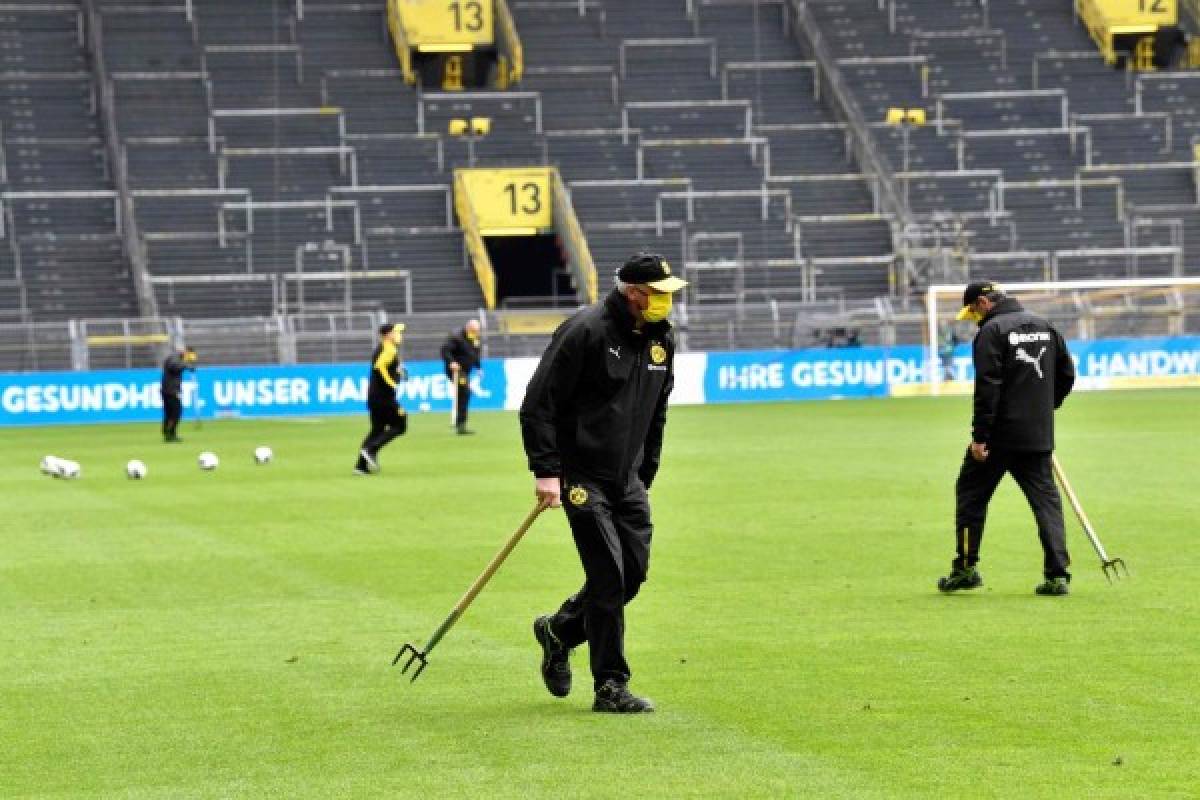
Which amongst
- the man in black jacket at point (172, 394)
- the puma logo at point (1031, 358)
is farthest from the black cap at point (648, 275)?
the man in black jacket at point (172, 394)

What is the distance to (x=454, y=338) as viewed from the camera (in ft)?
131

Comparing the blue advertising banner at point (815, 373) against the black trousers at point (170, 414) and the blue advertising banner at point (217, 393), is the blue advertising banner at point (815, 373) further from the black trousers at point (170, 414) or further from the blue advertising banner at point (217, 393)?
the black trousers at point (170, 414)

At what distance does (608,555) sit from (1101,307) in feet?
149

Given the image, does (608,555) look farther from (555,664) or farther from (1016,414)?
(1016,414)

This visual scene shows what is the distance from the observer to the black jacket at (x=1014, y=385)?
47.8ft

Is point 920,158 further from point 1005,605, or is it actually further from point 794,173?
point 1005,605

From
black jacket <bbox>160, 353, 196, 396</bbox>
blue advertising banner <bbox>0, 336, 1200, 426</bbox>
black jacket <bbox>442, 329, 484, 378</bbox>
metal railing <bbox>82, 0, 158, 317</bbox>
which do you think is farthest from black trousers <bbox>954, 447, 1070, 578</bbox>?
metal railing <bbox>82, 0, 158, 317</bbox>

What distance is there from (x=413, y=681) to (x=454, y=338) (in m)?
28.8

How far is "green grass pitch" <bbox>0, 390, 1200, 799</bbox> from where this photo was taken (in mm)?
8891

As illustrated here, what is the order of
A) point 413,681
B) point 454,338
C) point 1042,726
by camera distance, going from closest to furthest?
point 1042,726 < point 413,681 < point 454,338

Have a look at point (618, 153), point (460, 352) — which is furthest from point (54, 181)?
point (460, 352)

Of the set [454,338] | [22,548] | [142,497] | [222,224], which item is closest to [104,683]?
[22,548]

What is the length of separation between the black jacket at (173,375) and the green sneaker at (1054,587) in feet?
92.5

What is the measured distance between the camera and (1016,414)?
1459 centimetres
